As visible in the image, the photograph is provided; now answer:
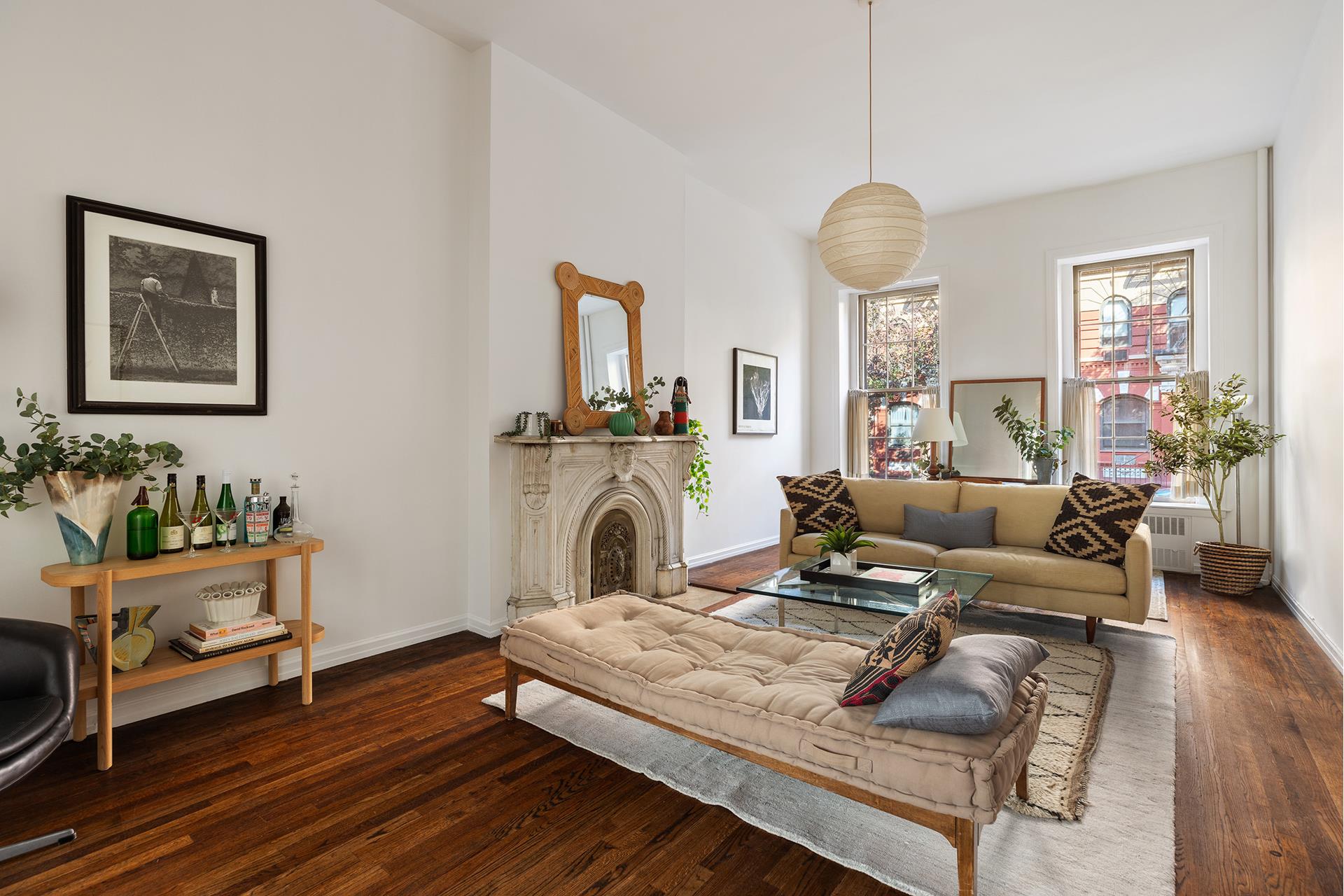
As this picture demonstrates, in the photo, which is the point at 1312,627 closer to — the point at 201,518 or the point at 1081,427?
the point at 1081,427

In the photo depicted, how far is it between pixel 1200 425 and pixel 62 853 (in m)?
6.87

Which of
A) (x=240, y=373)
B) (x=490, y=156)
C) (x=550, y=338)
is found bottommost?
(x=240, y=373)

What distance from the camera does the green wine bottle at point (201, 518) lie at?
2695 mm

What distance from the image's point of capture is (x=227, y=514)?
2.79m

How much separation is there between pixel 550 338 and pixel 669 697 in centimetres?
267

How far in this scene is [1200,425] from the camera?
17.0ft

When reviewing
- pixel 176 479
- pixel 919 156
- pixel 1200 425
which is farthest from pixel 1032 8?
pixel 176 479

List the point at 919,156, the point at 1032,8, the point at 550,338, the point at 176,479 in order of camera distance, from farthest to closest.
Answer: the point at 919,156 < the point at 550,338 < the point at 1032,8 < the point at 176,479

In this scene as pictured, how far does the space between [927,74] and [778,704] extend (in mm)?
3985

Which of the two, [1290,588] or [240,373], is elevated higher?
[240,373]

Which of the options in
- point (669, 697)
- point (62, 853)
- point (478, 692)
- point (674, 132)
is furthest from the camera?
point (674, 132)

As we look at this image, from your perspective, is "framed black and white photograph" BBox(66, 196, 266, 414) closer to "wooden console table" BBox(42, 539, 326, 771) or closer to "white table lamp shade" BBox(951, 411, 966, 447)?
"wooden console table" BBox(42, 539, 326, 771)

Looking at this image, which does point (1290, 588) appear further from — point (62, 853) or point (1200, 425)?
point (62, 853)

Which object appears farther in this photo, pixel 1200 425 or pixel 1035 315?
pixel 1035 315
